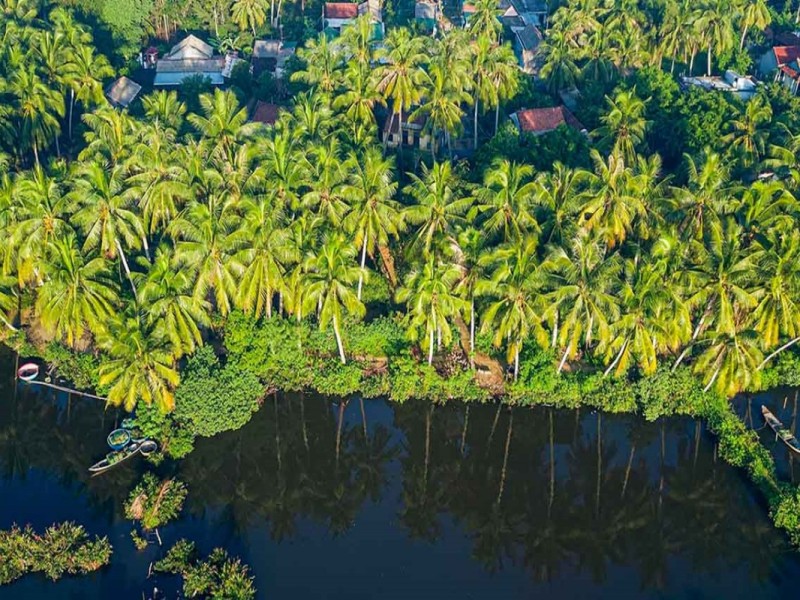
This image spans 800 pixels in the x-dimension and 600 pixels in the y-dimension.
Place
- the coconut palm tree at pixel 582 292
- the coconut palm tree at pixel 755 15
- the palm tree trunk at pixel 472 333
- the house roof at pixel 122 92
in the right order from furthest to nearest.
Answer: the coconut palm tree at pixel 755 15
the house roof at pixel 122 92
the palm tree trunk at pixel 472 333
the coconut palm tree at pixel 582 292

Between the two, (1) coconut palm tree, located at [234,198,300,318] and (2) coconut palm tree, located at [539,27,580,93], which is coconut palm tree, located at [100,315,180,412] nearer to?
(1) coconut palm tree, located at [234,198,300,318]

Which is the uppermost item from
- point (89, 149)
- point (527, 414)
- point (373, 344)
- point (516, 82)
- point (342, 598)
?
point (516, 82)

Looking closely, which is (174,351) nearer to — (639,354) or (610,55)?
(639,354)

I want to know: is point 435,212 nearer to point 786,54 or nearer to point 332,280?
point 332,280

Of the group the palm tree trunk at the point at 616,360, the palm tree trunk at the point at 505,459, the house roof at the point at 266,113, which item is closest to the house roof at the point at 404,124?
the house roof at the point at 266,113

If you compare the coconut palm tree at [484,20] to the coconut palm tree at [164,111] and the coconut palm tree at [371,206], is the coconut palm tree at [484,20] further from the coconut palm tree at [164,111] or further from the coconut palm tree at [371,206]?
the coconut palm tree at [371,206]

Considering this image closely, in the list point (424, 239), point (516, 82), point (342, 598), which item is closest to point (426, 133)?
point (516, 82)
